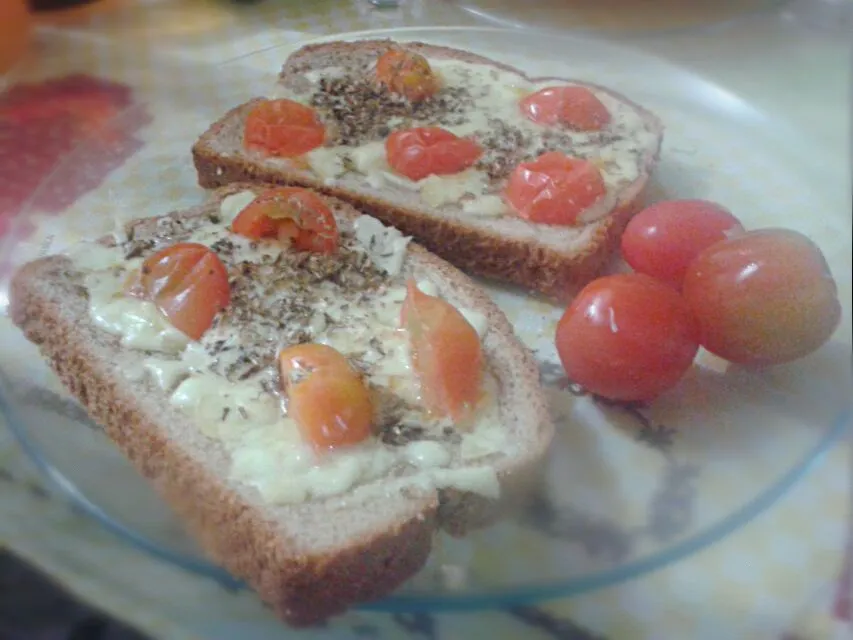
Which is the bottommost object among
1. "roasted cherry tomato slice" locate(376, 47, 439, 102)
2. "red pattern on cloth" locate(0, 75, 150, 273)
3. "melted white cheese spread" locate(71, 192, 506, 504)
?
"red pattern on cloth" locate(0, 75, 150, 273)

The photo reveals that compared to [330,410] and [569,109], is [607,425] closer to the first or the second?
[330,410]

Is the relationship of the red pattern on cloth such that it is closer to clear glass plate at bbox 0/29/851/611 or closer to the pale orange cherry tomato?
clear glass plate at bbox 0/29/851/611

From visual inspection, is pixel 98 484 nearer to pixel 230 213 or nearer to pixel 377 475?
pixel 377 475

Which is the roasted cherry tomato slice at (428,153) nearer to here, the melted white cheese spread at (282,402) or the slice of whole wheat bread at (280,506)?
the melted white cheese spread at (282,402)

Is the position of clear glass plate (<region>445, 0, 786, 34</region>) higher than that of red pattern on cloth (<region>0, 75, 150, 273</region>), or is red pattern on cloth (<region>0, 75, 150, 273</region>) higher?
clear glass plate (<region>445, 0, 786, 34</region>)

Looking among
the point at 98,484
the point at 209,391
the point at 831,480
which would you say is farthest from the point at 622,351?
the point at 98,484

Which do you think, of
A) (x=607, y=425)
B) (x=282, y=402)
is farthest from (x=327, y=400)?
(x=607, y=425)

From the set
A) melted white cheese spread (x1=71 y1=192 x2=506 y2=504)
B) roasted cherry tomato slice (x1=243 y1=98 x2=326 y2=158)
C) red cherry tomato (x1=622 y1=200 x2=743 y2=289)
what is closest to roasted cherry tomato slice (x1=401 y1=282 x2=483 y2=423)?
melted white cheese spread (x1=71 y1=192 x2=506 y2=504)
